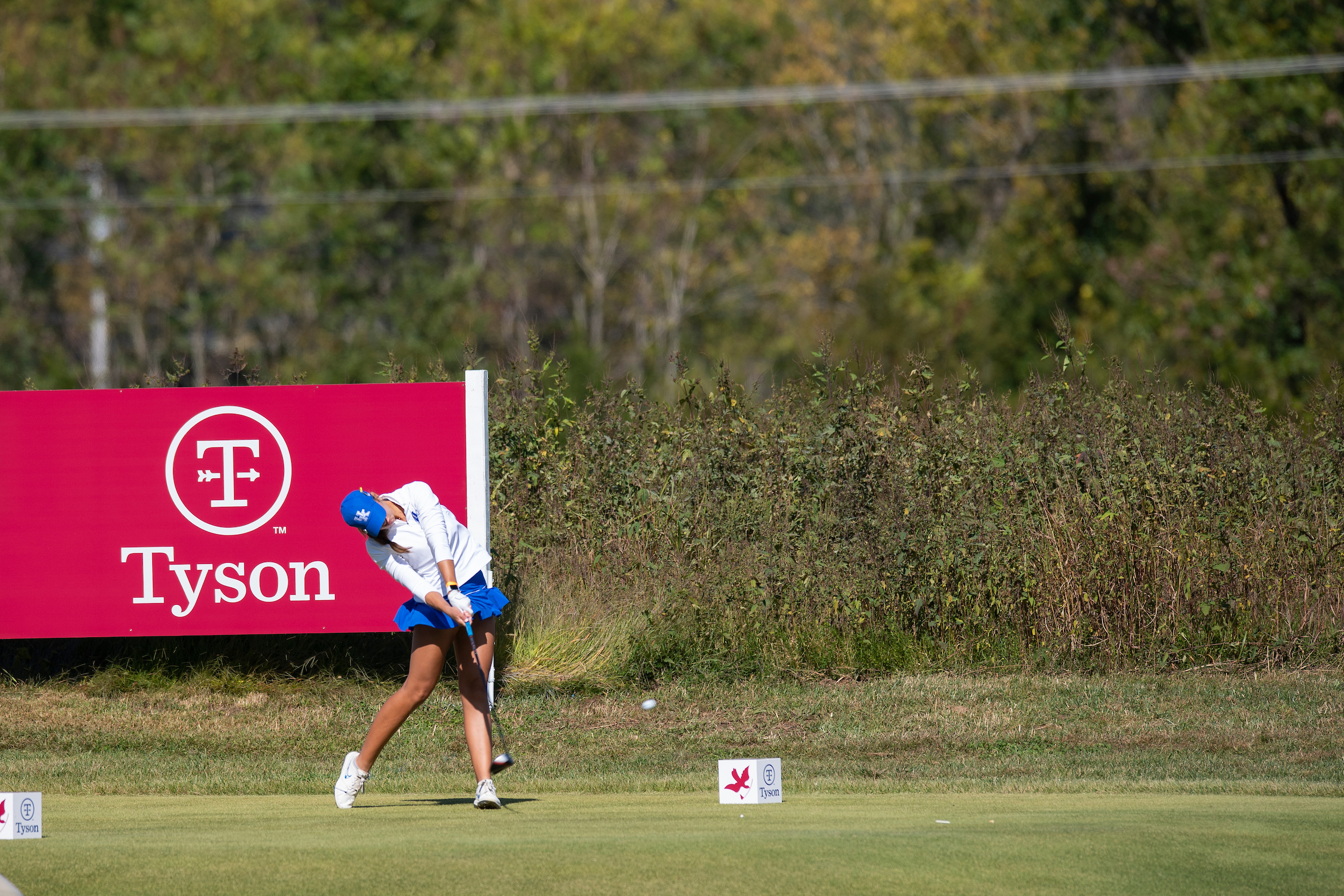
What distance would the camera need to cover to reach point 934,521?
13828 millimetres

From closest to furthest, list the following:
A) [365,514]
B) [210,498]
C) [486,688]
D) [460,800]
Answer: [365,514] → [486,688] → [460,800] → [210,498]

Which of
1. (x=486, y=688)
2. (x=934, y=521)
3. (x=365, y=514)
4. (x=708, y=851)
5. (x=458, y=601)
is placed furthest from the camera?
(x=934, y=521)

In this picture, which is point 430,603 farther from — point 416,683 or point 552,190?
point 552,190

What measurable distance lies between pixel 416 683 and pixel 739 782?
5.78 feet

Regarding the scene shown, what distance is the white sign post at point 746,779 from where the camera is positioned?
8.42 meters

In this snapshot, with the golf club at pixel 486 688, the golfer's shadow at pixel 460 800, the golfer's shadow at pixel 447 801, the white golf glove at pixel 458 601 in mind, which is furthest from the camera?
the golfer's shadow at pixel 460 800

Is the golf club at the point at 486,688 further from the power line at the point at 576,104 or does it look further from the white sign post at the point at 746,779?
the power line at the point at 576,104

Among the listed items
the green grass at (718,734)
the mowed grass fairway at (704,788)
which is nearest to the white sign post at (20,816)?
the mowed grass fairway at (704,788)

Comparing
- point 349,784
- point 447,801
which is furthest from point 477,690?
point 447,801

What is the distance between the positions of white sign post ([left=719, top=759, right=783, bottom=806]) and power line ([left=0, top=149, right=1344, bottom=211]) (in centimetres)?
2741

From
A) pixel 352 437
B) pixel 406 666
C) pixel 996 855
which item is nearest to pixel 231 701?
pixel 406 666

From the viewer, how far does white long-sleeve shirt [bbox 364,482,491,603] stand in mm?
8039

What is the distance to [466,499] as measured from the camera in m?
12.9

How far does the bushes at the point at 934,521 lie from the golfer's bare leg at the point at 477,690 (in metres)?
5.00
